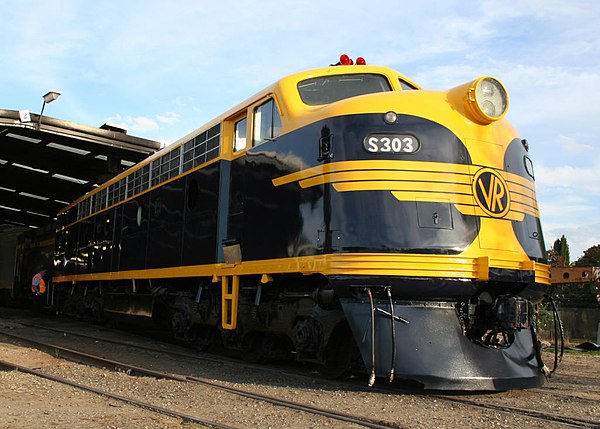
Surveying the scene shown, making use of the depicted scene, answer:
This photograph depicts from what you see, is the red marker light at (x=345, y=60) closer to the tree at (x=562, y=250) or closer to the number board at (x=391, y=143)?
the number board at (x=391, y=143)

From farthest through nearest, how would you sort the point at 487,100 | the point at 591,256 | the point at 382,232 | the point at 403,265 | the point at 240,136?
the point at 591,256 < the point at 240,136 < the point at 487,100 < the point at 382,232 < the point at 403,265

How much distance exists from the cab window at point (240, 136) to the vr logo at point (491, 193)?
11.2 feet

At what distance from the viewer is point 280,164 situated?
7504 millimetres

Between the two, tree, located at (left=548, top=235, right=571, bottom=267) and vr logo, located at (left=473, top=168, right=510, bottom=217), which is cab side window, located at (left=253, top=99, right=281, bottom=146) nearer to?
vr logo, located at (left=473, top=168, right=510, bottom=217)

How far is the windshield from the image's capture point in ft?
25.4

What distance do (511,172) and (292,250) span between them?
2.66 m

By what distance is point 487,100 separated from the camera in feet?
22.2

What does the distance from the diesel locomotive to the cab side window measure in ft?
0.07

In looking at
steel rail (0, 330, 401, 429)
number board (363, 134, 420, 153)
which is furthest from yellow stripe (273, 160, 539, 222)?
steel rail (0, 330, 401, 429)

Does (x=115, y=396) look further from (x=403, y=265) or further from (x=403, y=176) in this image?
(x=403, y=176)

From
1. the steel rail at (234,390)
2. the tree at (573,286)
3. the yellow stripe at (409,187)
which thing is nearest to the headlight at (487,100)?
the yellow stripe at (409,187)

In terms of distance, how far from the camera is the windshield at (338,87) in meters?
7.75

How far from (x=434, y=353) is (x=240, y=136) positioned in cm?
432

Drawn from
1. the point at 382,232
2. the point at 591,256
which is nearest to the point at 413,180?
the point at 382,232
